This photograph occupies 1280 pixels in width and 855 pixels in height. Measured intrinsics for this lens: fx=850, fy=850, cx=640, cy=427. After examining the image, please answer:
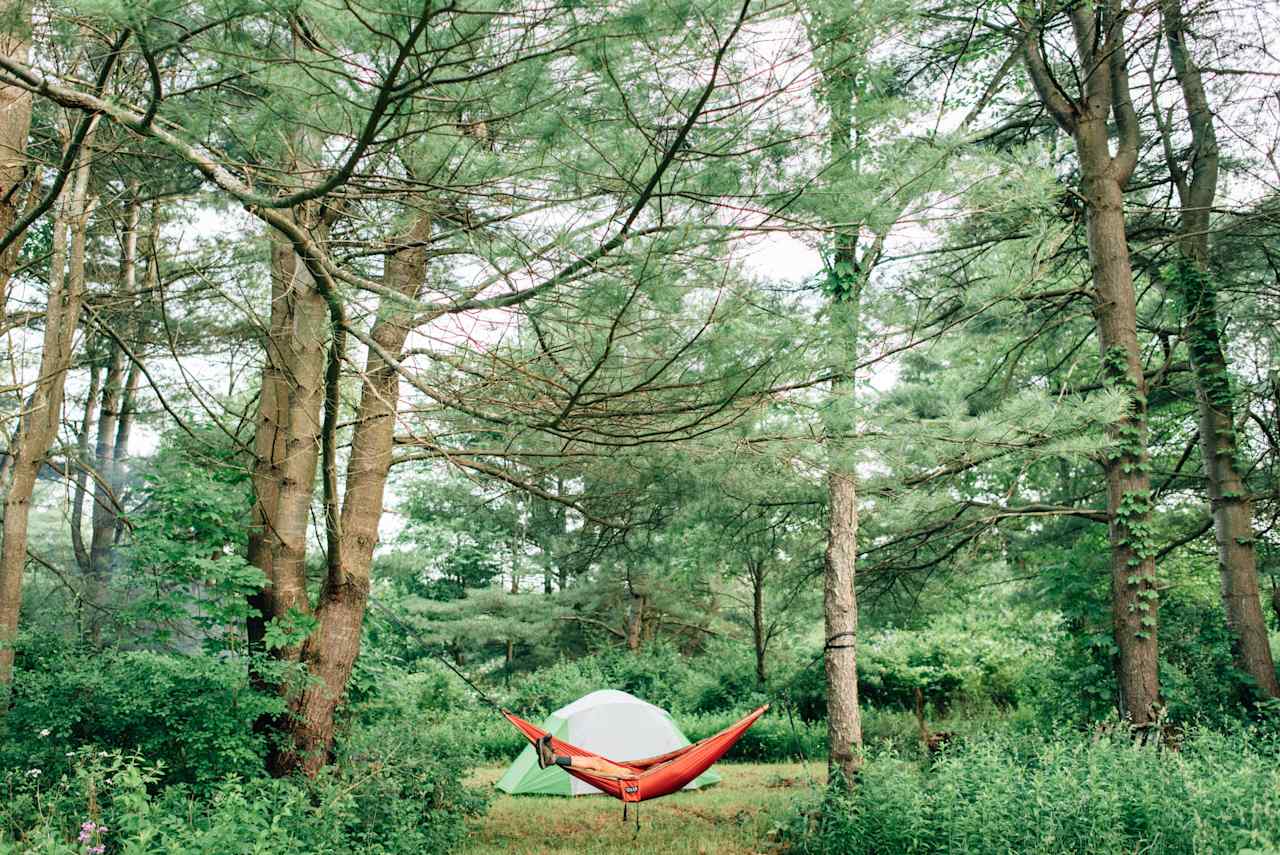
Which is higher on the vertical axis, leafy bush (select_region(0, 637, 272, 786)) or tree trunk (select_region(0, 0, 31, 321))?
tree trunk (select_region(0, 0, 31, 321))

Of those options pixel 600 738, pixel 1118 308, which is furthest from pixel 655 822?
pixel 1118 308

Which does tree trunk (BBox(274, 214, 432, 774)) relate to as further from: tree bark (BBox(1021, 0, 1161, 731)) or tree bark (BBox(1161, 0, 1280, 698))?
tree bark (BBox(1161, 0, 1280, 698))

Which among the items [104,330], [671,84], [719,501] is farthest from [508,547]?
[671,84]

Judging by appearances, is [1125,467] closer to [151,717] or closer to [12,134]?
[151,717]

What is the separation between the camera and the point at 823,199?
2.81m

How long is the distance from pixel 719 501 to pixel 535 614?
7284mm

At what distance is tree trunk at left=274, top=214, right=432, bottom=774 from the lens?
13.7 ft

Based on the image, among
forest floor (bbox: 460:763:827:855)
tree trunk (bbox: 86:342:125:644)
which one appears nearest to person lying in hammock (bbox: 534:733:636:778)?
forest floor (bbox: 460:763:827:855)

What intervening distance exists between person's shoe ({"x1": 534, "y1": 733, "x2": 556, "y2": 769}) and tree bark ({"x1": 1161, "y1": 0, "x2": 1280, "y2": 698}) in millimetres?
4325

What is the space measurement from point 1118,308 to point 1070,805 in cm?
341

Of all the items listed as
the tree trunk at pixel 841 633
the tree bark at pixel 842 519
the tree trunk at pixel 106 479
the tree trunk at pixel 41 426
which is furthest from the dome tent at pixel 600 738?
the tree trunk at pixel 41 426

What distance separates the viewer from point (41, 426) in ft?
13.7

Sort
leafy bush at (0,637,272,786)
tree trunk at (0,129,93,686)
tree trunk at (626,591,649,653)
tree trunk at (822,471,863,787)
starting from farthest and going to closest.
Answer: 1. tree trunk at (626,591,649,653)
2. tree trunk at (822,471,863,787)
3. tree trunk at (0,129,93,686)
4. leafy bush at (0,637,272,786)

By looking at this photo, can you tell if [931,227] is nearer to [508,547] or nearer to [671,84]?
[671,84]
